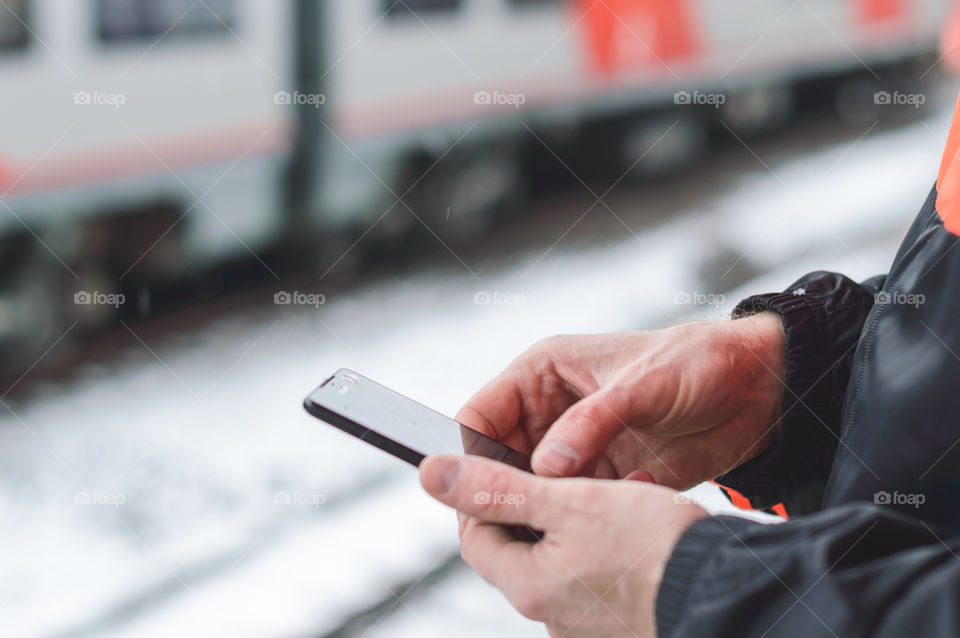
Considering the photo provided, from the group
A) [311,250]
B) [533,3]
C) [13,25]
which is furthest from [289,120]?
[533,3]

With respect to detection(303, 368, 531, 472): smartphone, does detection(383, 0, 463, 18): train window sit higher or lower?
higher

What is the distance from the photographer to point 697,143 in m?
9.03

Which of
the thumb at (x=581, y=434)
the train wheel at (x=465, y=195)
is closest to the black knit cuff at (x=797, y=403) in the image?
the thumb at (x=581, y=434)

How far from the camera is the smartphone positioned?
149 cm

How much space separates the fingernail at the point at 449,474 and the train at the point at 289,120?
3650 mm

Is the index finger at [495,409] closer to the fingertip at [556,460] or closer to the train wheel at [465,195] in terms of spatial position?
the fingertip at [556,460]

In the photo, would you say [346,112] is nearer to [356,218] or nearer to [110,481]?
[356,218]

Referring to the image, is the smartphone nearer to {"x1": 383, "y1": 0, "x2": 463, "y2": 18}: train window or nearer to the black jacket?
the black jacket

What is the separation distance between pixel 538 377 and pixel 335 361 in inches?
120

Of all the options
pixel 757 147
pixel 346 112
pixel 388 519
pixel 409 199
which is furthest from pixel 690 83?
pixel 388 519

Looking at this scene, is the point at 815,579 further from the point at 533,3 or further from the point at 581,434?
the point at 533,3

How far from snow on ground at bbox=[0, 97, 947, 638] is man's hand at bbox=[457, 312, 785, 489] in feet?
3.47

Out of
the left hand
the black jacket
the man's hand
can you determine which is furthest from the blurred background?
the left hand

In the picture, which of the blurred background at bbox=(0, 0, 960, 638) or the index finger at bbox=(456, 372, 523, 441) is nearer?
the index finger at bbox=(456, 372, 523, 441)
